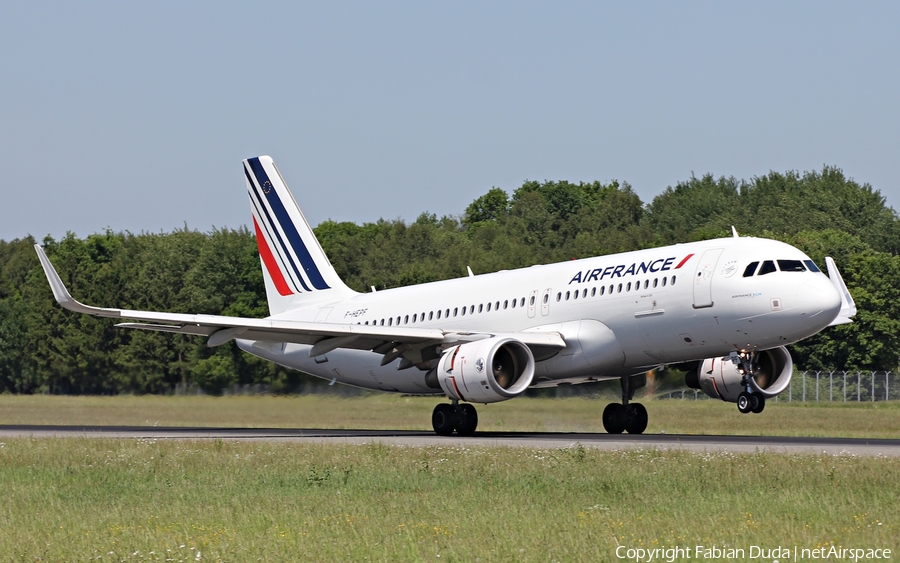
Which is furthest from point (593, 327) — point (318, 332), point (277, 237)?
point (277, 237)

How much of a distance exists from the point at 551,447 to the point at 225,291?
43.7m

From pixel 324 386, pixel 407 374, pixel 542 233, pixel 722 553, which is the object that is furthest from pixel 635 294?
pixel 542 233

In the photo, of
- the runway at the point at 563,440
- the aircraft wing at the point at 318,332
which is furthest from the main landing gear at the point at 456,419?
the aircraft wing at the point at 318,332

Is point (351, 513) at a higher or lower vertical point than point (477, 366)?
lower

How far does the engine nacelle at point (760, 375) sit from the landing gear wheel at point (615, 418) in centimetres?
235

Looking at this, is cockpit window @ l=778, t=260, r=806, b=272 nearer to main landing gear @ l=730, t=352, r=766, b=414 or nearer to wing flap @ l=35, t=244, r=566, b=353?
main landing gear @ l=730, t=352, r=766, b=414

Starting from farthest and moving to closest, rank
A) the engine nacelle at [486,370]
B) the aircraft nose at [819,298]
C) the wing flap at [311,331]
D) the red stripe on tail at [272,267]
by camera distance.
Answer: the red stripe on tail at [272,267], the wing flap at [311,331], the engine nacelle at [486,370], the aircraft nose at [819,298]

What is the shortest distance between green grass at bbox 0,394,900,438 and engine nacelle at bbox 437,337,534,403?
3.42 metres

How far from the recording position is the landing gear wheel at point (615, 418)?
104ft

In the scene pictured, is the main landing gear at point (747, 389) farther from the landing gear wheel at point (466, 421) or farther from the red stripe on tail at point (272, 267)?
the red stripe on tail at point (272, 267)

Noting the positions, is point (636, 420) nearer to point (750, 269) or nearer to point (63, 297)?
point (750, 269)

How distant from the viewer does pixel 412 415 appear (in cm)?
3591

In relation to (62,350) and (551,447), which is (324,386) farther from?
(62,350)

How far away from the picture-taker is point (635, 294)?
28.6 metres
